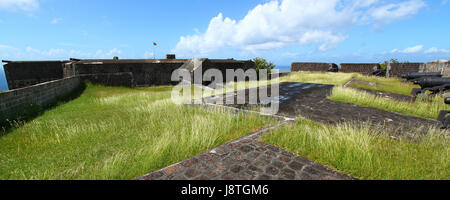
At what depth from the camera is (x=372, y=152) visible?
330cm

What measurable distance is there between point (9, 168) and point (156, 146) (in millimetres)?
2592

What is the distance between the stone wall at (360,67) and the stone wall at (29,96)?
34154 mm

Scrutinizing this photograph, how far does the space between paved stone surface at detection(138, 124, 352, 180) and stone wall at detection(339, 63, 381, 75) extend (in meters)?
30.3

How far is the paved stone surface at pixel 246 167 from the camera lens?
9.13 feet

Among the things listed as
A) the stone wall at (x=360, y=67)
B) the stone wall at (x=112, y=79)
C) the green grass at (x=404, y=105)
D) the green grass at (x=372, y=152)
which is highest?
the stone wall at (x=360, y=67)

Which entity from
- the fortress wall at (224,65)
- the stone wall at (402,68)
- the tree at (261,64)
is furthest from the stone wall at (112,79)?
the stone wall at (402,68)

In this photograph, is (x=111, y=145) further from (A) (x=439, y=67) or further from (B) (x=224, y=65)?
(A) (x=439, y=67)

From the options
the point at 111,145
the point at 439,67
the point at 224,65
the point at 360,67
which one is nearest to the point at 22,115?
the point at 111,145

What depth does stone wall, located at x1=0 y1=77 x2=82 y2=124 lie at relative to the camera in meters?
6.82

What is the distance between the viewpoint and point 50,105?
969 centimetres

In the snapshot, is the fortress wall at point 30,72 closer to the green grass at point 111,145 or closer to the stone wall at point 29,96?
the stone wall at point 29,96
